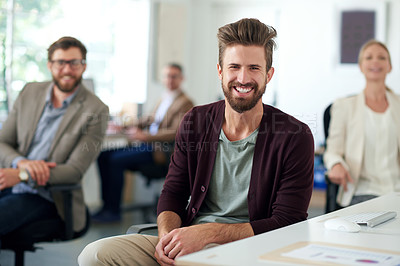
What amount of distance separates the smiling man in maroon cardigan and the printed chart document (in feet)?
1.79

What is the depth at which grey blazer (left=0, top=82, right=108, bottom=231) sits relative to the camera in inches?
112

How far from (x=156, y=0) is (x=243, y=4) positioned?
111cm

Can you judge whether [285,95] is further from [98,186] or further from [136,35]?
[98,186]

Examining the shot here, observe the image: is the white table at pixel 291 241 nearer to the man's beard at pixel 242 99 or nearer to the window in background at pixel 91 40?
the man's beard at pixel 242 99

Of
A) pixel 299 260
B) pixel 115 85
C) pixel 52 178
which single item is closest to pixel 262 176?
pixel 299 260

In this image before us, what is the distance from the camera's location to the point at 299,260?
1.21 metres

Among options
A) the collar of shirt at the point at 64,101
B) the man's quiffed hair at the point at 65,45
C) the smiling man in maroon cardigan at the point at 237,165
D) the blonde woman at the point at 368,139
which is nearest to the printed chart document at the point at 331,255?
the smiling man in maroon cardigan at the point at 237,165

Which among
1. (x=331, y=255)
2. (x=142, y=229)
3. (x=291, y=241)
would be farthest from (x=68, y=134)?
(x=331, y=255)

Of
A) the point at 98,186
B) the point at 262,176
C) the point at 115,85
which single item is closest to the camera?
the point at 262,176

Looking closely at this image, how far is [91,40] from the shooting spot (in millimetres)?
5902

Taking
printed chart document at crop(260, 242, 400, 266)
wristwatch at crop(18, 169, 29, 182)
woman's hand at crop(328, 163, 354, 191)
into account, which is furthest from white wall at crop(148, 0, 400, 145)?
printed chart document at crop(260, 242, 400, 266)

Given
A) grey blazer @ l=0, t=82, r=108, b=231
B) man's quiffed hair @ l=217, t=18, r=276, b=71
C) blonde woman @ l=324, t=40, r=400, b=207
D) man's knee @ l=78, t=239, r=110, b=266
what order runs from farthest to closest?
blonde woman @ l=324, t=40, r=400, b=207 < grey blazer @ l=0, t=82, r=108, b=231 < man's quiffed hair @ l=217, t=18, r=276, b=71 < man's knee @ l=78, t=239, r=110, b=266

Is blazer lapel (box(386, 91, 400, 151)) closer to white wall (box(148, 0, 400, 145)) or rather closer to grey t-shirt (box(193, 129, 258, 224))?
grey t-shirt (box(193, 129, 258, 224))

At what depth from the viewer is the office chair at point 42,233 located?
266 cm
